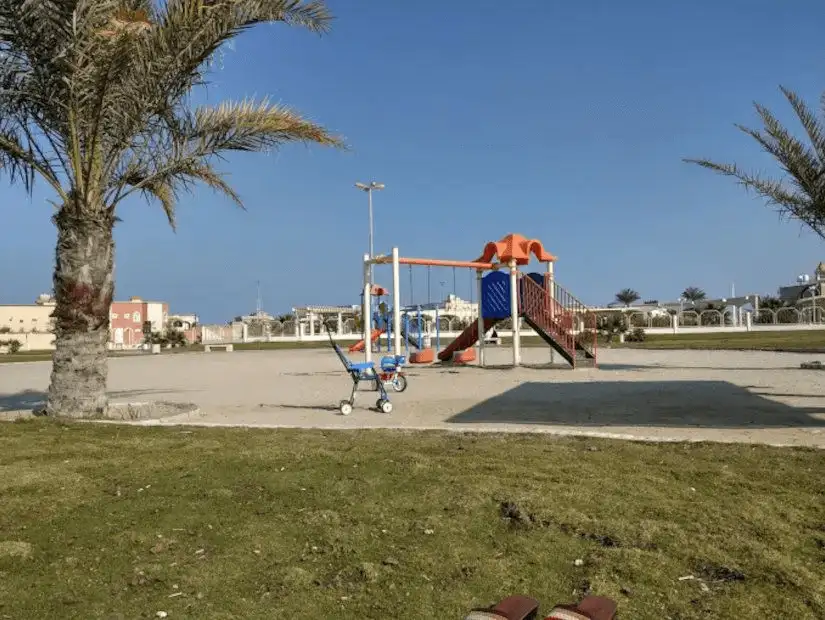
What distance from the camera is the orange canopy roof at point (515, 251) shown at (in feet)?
73.0

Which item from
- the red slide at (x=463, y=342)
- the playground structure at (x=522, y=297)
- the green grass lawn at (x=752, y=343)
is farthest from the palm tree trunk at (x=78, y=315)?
the green grass lawn at (x=752, y=343)

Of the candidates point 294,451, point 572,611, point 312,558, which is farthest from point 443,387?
point 572,611

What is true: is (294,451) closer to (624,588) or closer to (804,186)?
(624,588)

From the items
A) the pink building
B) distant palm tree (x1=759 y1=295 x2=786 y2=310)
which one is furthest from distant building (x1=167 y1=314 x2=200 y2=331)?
distant palm tree (x1=759 y1=295 x2=786 y2=310)

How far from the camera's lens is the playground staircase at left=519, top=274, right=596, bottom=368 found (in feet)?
69.3

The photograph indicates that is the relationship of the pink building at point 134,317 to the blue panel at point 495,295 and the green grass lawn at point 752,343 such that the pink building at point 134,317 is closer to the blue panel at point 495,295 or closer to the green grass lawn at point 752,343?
the green grass lawn at point 752,343

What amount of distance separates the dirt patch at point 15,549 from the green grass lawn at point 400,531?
11mm

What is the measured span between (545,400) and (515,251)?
10.4 meters

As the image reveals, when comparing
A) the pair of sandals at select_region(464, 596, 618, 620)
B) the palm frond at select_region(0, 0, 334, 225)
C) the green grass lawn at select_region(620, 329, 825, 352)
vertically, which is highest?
the palm frond at select_region(0, 0, 334, 225)

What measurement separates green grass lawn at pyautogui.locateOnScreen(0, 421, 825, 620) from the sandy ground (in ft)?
7.44

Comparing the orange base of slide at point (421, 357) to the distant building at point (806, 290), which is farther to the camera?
the distant building at point (806, 290)

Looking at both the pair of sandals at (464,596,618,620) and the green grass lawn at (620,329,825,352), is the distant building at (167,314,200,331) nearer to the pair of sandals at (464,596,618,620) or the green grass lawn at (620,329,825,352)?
the green grass lawn at (620,329,825,352)

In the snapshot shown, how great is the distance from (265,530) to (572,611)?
7.95 feet

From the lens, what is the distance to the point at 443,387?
15539mm
